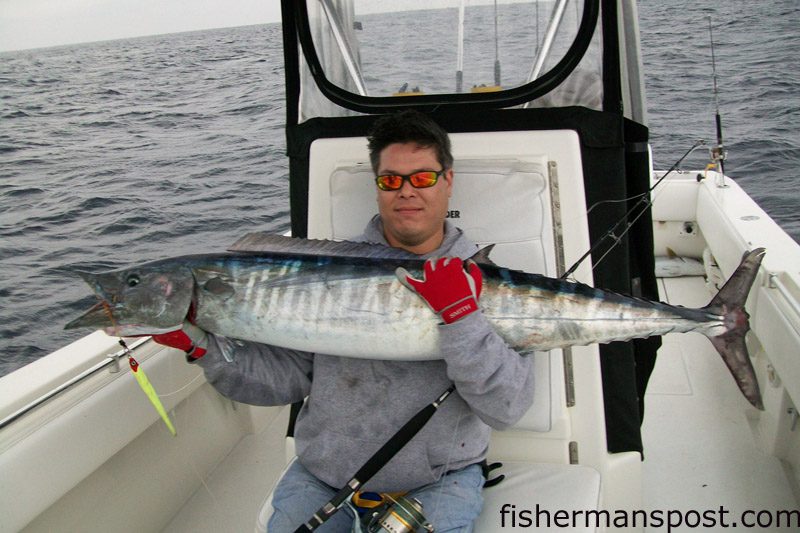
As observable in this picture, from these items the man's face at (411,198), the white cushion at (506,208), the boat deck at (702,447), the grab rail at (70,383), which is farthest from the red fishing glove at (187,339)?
the boat deck at (702,447)

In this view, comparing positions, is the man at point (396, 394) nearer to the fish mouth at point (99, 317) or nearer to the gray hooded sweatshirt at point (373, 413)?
the gray hooded sweatshirt at point (373, 413)

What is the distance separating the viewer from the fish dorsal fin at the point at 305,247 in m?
2.09

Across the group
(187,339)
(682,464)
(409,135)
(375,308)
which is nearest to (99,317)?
(187,339)

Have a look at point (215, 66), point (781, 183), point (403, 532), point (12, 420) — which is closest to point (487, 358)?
point (403, 532)

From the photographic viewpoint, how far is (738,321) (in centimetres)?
198

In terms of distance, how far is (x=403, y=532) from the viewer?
1.83 meters

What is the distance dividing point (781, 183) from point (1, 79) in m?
26.0

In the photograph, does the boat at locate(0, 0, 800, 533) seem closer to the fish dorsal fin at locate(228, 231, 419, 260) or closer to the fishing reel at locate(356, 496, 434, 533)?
the fishing reel at locate(356, 496, 434, 533)

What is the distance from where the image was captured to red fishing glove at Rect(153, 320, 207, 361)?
1899 mm

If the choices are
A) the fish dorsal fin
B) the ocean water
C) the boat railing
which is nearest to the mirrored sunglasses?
the fish dorsal fin

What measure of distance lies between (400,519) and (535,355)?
0.82 m

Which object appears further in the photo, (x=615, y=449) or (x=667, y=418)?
(x=667, y=418)

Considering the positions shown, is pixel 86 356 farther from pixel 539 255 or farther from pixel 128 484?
pixel 539 255

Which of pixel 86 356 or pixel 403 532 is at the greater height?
pixel 86 356
